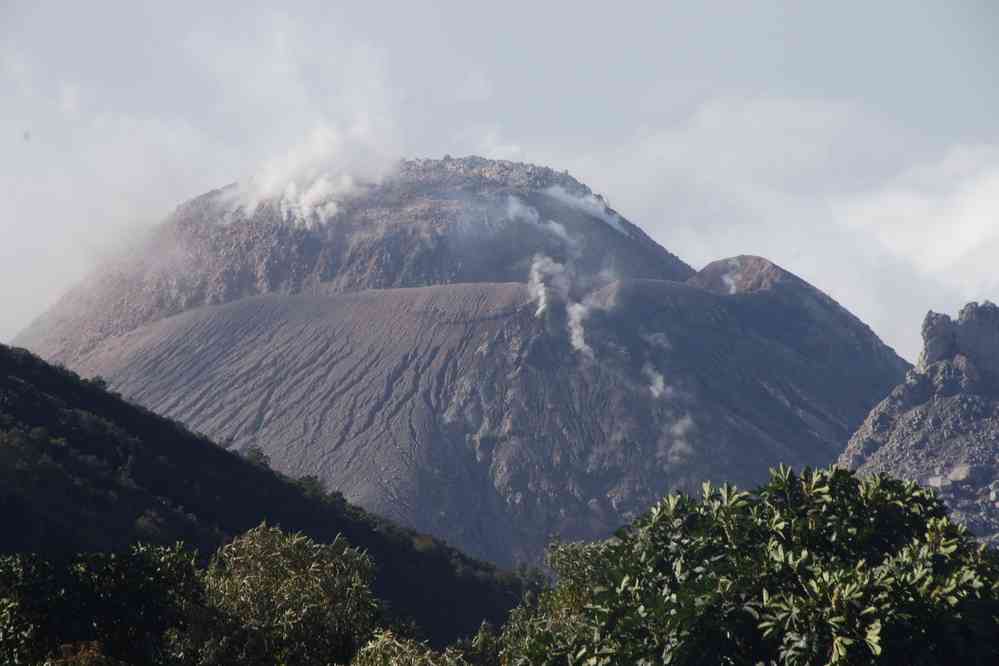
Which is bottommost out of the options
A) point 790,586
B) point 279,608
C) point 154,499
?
point 279,608

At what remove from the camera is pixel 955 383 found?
643 ft

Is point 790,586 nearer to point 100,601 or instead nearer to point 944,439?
point 100,601

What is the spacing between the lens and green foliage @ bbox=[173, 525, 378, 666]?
25.2m

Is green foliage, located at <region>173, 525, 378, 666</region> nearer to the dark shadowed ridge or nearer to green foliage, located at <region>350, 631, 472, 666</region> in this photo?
green foliage, located at <region>350, 631, 472, 666</region>

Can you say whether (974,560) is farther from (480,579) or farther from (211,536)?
(480,579)

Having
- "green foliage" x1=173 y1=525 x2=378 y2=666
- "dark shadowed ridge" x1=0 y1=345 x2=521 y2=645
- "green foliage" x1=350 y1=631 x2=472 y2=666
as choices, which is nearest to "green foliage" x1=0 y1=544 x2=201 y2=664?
"green foliage" x1=173 y1=525 x2=378 y2=666

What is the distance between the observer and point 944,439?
18588 cm

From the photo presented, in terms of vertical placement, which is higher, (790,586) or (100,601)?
(790,586)

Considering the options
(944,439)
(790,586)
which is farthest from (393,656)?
(944,439)

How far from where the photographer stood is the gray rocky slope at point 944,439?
567ft

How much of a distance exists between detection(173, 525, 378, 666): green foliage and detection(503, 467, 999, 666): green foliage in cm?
369

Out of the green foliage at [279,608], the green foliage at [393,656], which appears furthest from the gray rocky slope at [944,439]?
the green foliage at [393,656]

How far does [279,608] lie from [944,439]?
174 m

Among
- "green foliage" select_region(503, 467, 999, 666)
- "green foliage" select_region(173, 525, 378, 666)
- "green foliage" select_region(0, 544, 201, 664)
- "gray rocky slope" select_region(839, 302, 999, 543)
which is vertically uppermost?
"gray rocky slope" select_region(839, 302, 999, 543)
